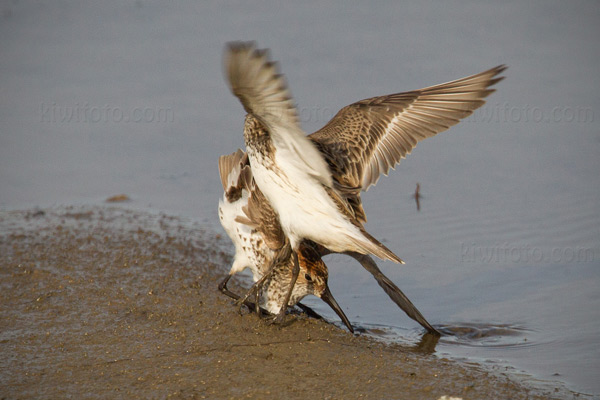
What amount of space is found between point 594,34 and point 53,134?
313 inches

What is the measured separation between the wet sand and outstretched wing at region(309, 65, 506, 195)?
4.51 ft

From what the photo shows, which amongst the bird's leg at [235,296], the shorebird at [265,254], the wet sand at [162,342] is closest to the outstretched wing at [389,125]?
the shorebird at [265,254]

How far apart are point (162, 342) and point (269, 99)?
1.92 meters

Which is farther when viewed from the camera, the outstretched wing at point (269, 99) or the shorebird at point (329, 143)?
the shorebird at point (329, 143)

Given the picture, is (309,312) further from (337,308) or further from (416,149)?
(416,149)

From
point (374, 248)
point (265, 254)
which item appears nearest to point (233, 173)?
point (265, 254)

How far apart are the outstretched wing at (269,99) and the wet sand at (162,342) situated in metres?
1.36

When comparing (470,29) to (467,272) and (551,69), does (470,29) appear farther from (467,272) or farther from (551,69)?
(467,272)

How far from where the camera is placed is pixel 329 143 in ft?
19.3

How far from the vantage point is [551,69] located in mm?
10023

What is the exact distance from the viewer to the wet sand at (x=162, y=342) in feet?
14.6

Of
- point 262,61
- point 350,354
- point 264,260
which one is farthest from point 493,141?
point 262,61

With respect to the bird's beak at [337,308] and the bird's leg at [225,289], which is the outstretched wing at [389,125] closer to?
the bird's beak at [337,308]

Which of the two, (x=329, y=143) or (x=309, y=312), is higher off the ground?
(x=329, y=143)
